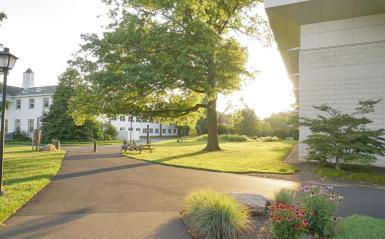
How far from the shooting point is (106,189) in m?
11.4

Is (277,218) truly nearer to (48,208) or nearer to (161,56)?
(48,208)

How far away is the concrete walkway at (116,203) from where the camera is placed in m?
6.75

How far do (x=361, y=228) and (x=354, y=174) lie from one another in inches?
312

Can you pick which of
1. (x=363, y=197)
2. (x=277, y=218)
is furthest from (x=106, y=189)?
(x=363, y=197)

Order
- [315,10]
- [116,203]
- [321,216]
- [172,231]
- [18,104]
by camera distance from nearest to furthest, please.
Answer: [321,216] < [172,231] < [116,203] < [315,10] < [18,104]

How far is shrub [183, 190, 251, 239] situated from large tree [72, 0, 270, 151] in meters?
15.4

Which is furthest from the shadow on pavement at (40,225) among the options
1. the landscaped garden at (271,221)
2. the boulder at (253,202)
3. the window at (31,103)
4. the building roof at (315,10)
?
the window at (31,103)

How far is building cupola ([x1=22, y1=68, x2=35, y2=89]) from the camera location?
7206 cm

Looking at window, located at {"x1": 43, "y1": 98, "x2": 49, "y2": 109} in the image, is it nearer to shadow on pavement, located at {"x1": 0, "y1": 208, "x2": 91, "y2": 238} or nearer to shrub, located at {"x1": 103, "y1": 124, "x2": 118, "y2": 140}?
shrub, located at {"x1": 103, "y1": 124, "x2": 118, "y2": 140}

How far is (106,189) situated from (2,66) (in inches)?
192

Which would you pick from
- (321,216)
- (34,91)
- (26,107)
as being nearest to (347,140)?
(321,216)

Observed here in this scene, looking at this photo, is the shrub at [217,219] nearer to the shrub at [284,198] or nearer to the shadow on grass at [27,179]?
the shrub at [284,198]

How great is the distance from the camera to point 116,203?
30.3 ft

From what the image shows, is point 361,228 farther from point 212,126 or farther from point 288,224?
point 212,126
